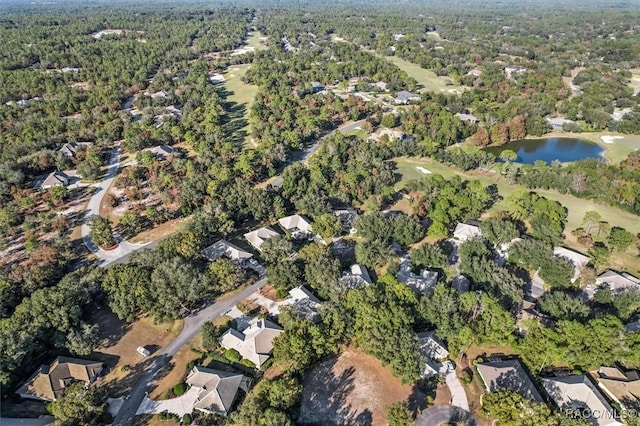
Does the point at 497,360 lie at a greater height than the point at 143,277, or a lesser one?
lesser

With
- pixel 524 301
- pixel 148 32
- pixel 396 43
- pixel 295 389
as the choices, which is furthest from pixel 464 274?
pixel 148 32

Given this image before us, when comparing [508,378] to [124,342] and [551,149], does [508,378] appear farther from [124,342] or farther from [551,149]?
[551,149]

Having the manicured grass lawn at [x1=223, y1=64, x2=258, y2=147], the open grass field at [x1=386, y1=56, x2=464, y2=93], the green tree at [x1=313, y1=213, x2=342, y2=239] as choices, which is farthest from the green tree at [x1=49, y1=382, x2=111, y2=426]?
the open grass field at [x1=386, y1=56, x2=464, y2=93]

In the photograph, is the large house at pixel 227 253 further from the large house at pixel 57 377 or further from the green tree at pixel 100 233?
the large house at pixel 57 377

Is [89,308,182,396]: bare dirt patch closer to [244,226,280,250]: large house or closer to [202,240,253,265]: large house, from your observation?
[202,240,253,265]: large house

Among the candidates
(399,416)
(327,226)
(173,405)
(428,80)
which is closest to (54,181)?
(327,226)

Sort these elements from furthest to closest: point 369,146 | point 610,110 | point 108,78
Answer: point 108,78, point 610,110, point 369,146

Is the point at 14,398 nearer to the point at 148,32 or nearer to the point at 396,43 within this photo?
the point at 396,43
